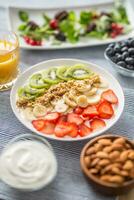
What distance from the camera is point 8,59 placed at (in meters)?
1.43

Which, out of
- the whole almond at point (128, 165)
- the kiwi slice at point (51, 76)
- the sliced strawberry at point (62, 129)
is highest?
the kiwi slice at point (51, 76)

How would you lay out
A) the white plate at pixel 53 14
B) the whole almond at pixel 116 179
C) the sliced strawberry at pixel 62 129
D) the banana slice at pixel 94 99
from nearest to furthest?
1. the whole almond at pixel 116 179
2. the sliced strawberry at pixel 62 129
3. the banana slice at pixel 94 99
4. the white plate at pixel 53 14

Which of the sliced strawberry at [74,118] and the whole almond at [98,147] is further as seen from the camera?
the sliced strawberry at [74,118]

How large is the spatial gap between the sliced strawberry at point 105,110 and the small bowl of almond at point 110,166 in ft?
0.58

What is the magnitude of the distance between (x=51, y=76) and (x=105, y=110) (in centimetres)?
25

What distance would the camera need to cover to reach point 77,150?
4.10ft

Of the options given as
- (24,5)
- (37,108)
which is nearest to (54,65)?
(37,108)

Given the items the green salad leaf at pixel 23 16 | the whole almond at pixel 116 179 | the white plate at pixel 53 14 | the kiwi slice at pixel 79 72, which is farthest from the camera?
the green salad leaf at pixel 23 16

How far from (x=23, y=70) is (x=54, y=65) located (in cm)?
12

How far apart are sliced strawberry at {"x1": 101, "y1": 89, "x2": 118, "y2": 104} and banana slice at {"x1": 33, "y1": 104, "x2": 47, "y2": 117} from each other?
20 cm

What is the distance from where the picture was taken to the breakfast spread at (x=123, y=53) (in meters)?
1.48

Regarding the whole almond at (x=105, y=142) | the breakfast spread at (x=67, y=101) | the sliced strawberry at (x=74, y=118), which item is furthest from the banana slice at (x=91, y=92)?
the whole almond at (x=105, y=142)

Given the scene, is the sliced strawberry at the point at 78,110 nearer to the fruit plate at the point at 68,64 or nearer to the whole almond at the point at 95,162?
the fruit plate at the point at 68,64

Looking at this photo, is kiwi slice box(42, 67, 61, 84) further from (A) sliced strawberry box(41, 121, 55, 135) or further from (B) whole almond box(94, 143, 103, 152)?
(B) whole almond box(94, 143, 103, 152)
